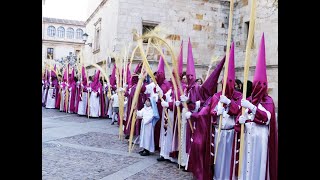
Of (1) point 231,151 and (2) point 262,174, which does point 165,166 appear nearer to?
(1) point 231,151

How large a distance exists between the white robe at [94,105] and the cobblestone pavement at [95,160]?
4.67 meters

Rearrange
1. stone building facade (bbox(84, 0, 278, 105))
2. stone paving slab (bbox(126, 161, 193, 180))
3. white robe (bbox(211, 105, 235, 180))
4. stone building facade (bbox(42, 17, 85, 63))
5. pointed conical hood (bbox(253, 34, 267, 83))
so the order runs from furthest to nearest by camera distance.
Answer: stone building facade (bbox(42, 17, 85, 63))
stone building facade (bbox(84, 0, 278, 105))
stone paving slab (bbox(126, 161, 193, 180))
white robe (bbox(211, 105, 235, 180))
pointed conical hood (bbox(253, 34, 267, 83))

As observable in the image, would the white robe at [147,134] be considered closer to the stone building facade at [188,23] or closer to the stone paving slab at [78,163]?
the stone paving slab at [78,163]

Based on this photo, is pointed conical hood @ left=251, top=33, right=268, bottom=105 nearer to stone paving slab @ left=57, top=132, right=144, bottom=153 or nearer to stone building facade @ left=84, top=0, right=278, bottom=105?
stone paving slab @ left=57, top=132, right=144, bottom=153

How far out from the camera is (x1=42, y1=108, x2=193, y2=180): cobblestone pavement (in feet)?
19.5

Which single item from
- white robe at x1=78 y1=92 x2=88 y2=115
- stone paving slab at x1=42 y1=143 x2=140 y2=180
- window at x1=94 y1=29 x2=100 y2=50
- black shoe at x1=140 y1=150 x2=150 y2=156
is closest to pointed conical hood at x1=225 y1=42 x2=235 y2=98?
stone paving slab at x1=42 y1=143 x2=140 y2=180

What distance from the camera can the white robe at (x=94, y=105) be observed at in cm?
1501

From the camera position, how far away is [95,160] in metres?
6.99

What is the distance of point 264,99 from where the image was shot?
461 centimetres

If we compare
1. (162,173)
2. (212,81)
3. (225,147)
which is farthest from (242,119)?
(162,173)

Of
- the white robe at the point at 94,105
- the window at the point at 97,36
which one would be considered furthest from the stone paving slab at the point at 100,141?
the window at the point at 97,36

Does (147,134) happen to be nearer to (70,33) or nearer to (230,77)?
(230,77)

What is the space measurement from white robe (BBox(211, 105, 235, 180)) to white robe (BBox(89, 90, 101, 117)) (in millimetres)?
10367
